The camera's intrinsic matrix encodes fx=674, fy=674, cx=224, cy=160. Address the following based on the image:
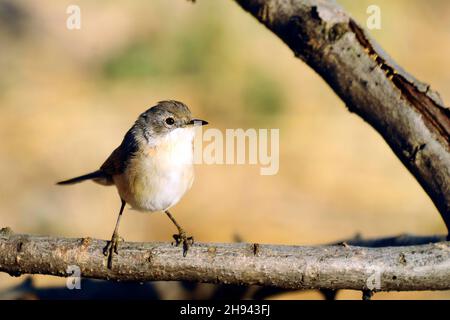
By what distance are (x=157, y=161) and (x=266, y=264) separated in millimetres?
1264

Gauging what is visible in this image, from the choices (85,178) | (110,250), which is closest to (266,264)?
(110,250)

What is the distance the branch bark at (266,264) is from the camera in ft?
11.9

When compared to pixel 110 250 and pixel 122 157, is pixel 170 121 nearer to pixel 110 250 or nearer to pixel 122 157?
pixel 122 157

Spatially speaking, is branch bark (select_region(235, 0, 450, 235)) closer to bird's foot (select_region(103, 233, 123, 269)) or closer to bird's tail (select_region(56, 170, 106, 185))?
bird's foot (select_region(103, 233, 123, 269))

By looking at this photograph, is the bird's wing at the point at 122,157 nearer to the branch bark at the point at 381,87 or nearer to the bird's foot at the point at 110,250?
the bird's foot at the point at 110,250

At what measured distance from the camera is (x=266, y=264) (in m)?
3.63

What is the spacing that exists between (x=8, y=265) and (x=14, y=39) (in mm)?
6757

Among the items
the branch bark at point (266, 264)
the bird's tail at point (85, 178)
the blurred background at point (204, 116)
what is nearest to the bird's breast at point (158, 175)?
the bird's tail at point (85, 178)

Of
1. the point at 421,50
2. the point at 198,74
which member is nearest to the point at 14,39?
the point at 198,74

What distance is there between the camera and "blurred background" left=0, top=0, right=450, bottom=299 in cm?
761

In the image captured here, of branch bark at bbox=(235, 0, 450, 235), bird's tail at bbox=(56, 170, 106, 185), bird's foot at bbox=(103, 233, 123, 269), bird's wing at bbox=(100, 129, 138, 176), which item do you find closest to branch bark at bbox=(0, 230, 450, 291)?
bird's foot at bbox=(103, 233, 123, 269)

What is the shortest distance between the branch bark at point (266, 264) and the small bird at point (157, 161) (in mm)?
653

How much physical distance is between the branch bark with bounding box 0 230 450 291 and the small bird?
65 centimetres
